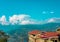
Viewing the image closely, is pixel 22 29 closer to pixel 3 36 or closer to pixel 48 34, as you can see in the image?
pixel 3 36

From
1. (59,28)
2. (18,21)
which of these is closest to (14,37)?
(18,21)

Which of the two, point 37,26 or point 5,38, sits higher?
point 37,26

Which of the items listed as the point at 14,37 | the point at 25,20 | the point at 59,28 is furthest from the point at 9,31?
the point at 59,28

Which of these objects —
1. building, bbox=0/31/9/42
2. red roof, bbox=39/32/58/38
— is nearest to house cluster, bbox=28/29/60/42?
red roof, bbox=39/32/58/38

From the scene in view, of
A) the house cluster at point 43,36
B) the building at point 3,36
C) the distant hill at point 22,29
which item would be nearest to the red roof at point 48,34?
the house cluster at point 43,36

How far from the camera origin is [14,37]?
Answer: 3469 millimetres

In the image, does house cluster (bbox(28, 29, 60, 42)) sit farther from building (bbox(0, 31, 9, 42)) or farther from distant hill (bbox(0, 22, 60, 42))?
building (bbox(0, 31, 9, 42))

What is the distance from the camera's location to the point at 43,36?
3260mm

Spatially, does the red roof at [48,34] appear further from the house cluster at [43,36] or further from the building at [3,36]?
the building at [3,36]

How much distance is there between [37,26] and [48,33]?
0.26 meters

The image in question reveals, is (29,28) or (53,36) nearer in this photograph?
(53,36)

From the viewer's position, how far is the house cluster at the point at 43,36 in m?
3.18

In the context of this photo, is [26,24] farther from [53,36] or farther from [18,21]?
[53,36]

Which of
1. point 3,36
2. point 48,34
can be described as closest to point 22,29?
Result: point 3,36
